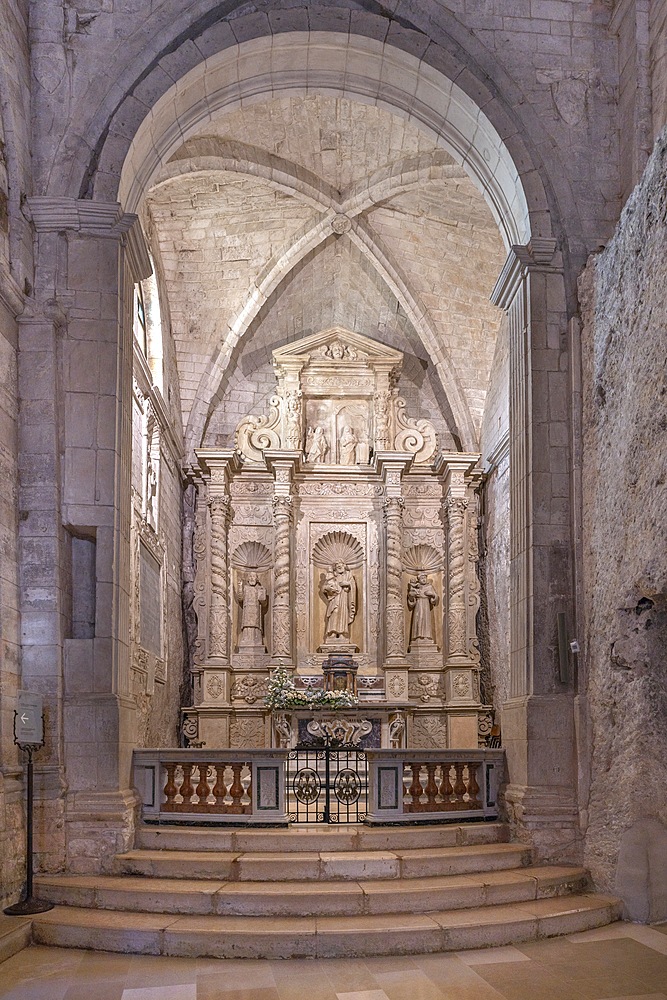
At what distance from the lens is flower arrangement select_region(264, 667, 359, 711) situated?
38.8ft

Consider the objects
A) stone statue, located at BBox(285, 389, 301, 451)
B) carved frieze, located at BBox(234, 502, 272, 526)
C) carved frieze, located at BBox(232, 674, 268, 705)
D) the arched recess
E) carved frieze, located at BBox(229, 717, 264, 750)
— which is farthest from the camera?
carved frieze, located at BBox(234, 502, 272, 526)

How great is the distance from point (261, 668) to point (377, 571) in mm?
2498

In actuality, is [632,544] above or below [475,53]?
below

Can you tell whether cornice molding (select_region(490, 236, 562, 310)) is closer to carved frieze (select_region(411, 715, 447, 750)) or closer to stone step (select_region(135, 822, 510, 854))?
stone step (select_region(135, 822, 510, 854))

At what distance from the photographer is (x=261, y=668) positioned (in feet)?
50.5

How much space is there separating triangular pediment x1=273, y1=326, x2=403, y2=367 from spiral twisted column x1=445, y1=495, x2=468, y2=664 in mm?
2635

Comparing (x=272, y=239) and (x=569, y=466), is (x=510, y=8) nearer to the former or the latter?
(x=569, y=466)

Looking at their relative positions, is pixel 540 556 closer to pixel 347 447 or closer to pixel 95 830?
pixel 95 830

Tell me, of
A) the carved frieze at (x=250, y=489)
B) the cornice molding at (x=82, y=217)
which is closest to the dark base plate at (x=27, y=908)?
the cornice molding at (x=82, y=217)

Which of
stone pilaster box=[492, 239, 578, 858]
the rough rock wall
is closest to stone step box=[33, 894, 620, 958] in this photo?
the rough rock wall

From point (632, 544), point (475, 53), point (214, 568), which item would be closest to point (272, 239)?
point (214, 568)

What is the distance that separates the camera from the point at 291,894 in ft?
22.2

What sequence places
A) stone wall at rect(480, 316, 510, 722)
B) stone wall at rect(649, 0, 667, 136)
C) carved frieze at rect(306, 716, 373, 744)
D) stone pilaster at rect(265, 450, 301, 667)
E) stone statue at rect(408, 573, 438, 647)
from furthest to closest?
stone statue at rect(408, 573, 438, 647) < stone pilaster at rect(265, 450, 301, 667) < stone wall at rect(480, 316, 510, 722) < carved frieze at rect(306, 716, 373, 744) < stone wall at rect(649, 0, 667, 136)

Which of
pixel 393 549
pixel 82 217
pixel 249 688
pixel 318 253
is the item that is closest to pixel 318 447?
pixel 393 549
